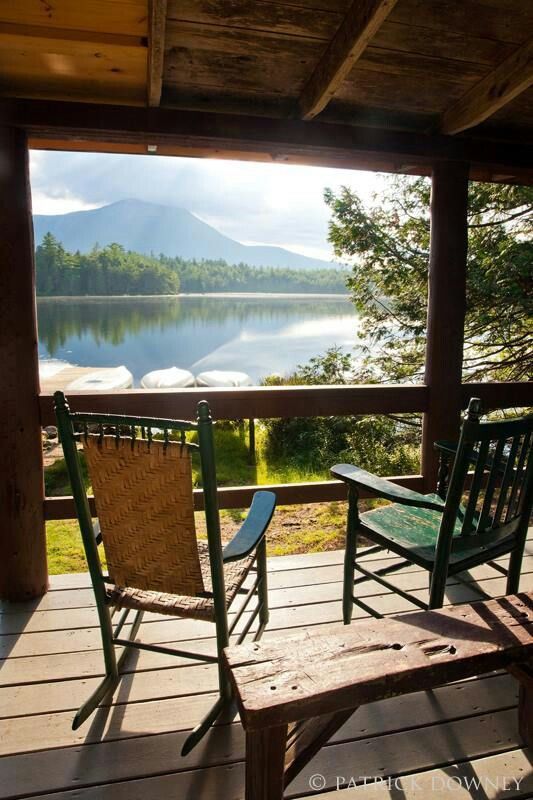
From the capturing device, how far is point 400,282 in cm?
601

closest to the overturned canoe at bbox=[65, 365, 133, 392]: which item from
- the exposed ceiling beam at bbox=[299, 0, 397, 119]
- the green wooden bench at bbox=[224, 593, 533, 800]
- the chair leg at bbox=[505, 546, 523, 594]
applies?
the exposed ceiling beam at bbox=[299, 0, 397, 119]

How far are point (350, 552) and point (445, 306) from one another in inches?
52.2

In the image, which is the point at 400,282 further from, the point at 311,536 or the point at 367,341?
the point at 311,536

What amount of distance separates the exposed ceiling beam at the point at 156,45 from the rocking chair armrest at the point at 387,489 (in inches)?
56.8

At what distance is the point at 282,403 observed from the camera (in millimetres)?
2338

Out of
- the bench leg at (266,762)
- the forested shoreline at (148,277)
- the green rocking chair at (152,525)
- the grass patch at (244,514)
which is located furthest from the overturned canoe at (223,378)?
the bench leg at (266,762)

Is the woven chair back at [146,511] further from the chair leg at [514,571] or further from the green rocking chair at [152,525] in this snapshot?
the chair leg at [514,571]

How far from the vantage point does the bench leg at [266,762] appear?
87cm

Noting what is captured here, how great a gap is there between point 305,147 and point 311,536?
9.95 ft

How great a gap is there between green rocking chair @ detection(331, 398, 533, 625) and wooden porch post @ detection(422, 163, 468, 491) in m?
0.63

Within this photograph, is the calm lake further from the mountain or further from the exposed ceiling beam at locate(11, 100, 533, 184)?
the exposed ceiling beam at locate(11, 100, 533, 184)

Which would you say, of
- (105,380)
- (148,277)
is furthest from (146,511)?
(105,380)

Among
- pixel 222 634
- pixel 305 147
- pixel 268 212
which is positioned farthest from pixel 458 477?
pixel 268 212

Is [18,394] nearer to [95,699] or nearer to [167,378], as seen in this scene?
[95,699]
